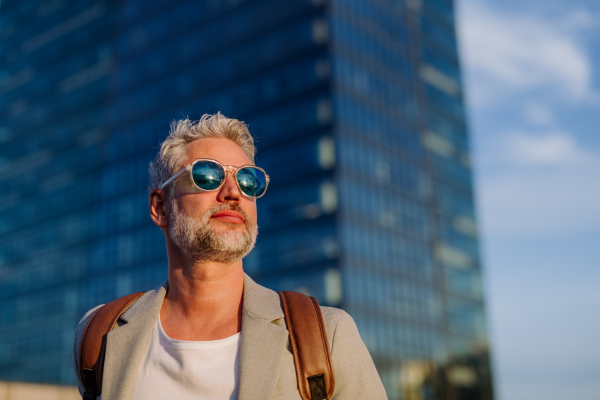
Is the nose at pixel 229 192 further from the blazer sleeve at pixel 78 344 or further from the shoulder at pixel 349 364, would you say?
the blazer sleeve at pixel 78 344

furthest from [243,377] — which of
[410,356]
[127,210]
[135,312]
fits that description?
[127,210]

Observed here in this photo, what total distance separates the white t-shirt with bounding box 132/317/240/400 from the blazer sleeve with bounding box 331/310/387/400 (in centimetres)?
55

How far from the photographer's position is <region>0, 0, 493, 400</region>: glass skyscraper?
1834 inches

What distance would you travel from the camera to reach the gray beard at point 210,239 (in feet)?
11.3

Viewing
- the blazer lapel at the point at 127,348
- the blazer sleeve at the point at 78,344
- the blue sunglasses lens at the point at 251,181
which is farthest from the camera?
the blue sunglasses lens at the point at 251,181

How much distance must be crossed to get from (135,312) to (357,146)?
4580 cm

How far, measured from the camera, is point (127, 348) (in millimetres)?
3396

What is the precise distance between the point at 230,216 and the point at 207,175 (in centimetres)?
29

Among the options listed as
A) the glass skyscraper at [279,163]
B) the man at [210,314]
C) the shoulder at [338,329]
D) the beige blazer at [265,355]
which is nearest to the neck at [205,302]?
the man at [210,314]

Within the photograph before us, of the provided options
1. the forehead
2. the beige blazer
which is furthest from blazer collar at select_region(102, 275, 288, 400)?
the forehead

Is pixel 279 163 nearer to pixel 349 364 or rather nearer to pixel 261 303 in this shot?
pixel 261 303

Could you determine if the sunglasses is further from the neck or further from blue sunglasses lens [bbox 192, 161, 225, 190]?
the neck

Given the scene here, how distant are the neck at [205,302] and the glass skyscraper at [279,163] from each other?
38.7 m

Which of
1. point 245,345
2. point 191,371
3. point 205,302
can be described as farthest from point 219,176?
point 191,371
